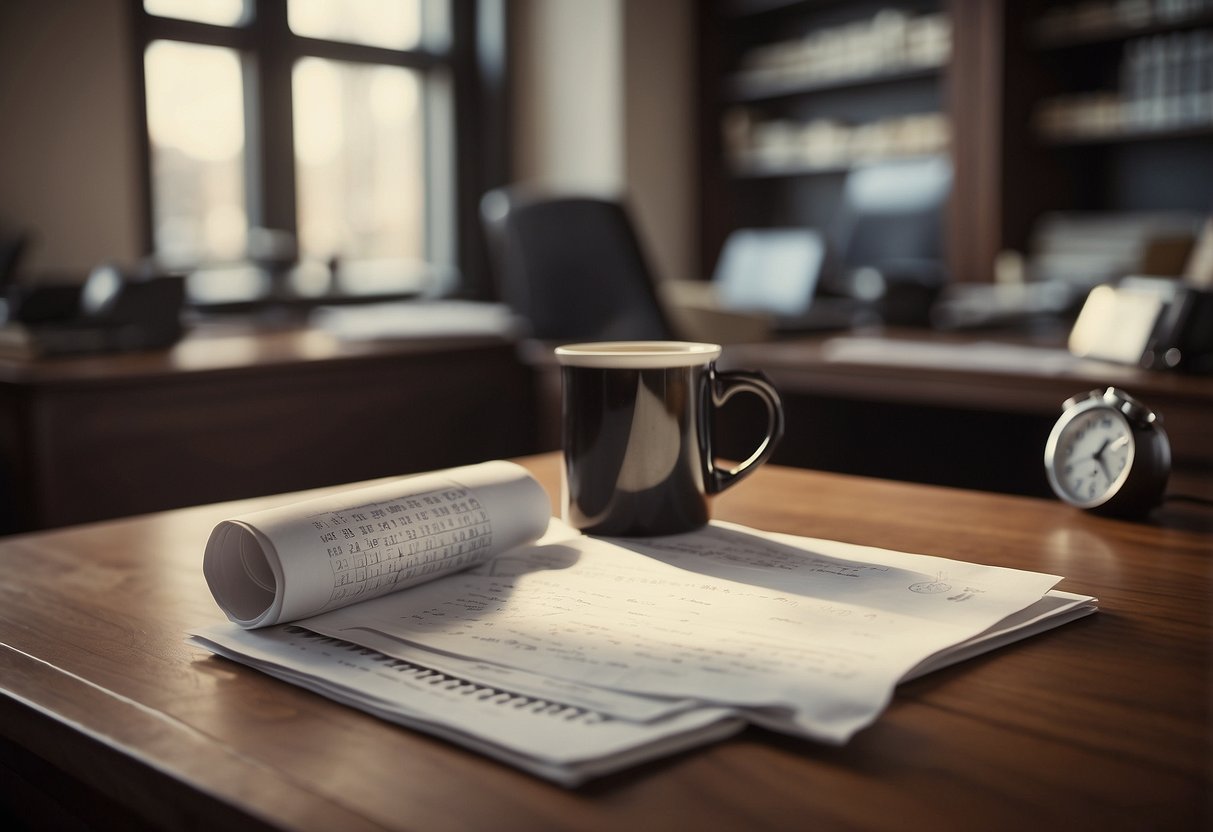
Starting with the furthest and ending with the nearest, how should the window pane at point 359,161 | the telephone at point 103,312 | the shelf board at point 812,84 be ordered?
1. the window pane at point 359,161
2. the shelf board at point 812,84
3. the telephone at point 103,312

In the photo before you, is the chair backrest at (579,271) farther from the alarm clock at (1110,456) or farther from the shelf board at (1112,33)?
the shelf board at (1112,33)

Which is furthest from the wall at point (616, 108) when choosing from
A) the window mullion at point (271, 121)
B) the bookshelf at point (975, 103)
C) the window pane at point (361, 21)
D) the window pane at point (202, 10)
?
the window pane at point (202, 10)

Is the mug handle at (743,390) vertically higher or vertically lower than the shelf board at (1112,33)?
lower

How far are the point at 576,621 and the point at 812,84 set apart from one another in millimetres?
5134

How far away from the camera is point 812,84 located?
209 inches

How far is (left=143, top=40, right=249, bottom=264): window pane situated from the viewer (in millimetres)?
4727

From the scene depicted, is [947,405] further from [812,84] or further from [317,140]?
[317,140]

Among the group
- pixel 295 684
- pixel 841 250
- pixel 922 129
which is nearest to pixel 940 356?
pixel 295 684

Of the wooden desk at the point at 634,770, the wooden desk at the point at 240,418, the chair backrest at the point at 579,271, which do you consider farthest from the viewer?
the chair backrest at the point at 579,271

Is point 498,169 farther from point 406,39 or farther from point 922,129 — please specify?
point 922,129

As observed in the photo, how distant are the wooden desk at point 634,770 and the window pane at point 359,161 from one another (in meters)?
4.75

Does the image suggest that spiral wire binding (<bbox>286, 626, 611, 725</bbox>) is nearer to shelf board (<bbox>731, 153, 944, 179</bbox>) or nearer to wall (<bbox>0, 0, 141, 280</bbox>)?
wall (<bbox>0, 0, 141, 280</bbox>)

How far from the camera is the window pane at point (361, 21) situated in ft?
16.9

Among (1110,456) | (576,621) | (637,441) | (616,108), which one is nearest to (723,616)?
(576,621)
